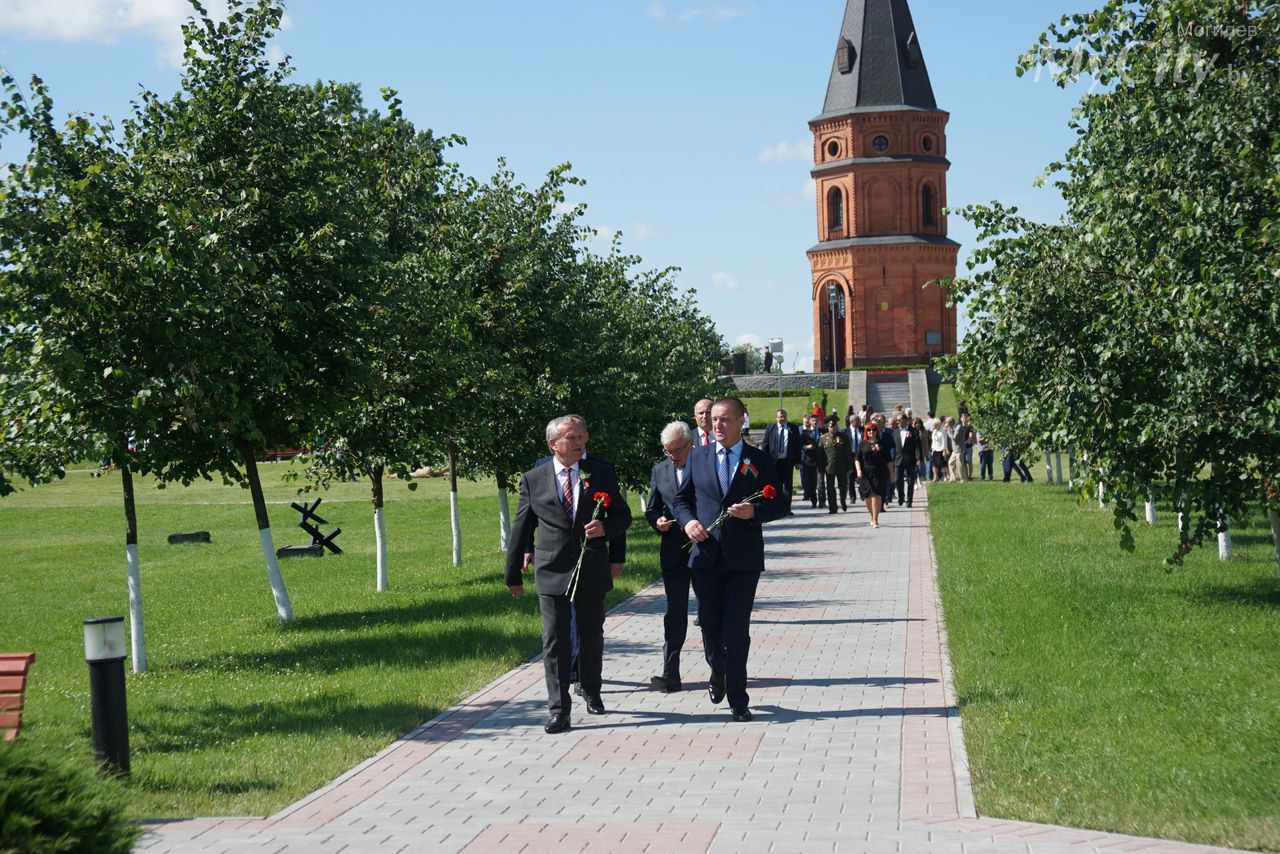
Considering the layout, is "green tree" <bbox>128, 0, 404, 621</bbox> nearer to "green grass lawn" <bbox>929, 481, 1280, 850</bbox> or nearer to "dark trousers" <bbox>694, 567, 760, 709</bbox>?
"dark trousers" <bbox>694, 567, 760, 709</bbox>

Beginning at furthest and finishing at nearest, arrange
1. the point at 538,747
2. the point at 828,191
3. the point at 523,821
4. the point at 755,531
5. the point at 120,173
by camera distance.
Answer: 1. the point at 828,191
2. the point at 120,173
3. the point at 755,531
4. the point at 538,747
5. the point at 523,821

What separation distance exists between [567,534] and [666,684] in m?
1.68

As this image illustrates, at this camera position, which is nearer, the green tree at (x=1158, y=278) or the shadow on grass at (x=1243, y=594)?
the green tree at (x=1158, y=278)

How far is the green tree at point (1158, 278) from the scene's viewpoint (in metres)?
11.0

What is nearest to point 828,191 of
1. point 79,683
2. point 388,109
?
point 388,109

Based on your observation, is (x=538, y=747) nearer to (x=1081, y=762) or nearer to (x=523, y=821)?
(x=523, y=821)

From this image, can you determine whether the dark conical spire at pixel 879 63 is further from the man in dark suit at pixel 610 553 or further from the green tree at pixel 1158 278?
the man in dark suit at pixel 610 553

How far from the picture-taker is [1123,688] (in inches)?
373

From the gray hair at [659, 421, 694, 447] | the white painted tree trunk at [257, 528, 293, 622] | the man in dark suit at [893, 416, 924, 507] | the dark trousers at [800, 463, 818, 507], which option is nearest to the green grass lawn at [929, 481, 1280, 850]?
the gray hair at [659, 421, 694, 447]

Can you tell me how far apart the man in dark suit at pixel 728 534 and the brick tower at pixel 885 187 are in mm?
73108

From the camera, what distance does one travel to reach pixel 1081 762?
7484 millimetres

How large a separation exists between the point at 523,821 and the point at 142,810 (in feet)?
6.37

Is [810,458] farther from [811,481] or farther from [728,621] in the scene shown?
[728,621]

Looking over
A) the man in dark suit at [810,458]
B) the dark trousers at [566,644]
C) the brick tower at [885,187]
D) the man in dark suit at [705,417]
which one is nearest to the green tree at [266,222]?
the man in dark suit at [705,417]
